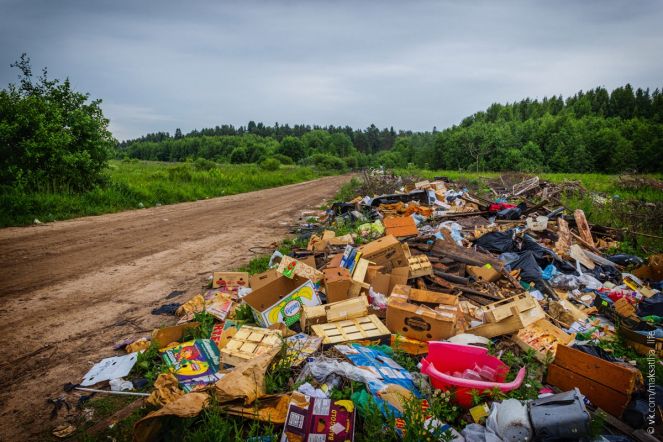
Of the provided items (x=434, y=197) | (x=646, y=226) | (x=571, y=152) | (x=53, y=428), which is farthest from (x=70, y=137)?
(x=571, y=152)

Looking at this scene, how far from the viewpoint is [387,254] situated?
507cm

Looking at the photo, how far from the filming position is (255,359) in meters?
2.77

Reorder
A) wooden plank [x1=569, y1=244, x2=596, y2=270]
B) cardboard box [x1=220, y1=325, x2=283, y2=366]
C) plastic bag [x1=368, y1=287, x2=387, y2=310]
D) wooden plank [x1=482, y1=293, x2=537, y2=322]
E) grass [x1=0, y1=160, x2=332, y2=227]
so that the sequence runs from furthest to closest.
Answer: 1. grass [x1=0, y1=160, x2=332, y2=227]
2. wooden plank [x1=569, y1=244, x2=596, y2=270]
3. plastic bag [x1=368, y1=287, x2=387, y2=310]
4. wooden plank [x1=482, y1=293, x2=537, y2=322]
5. cardboard box [x1=220, y1=325, x2=283, y2=366]

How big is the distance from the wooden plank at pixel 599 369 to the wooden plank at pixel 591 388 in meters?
0.03

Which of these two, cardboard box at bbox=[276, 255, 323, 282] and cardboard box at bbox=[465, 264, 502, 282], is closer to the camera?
cardboard box at bbox=[276, 255, 323, 282]

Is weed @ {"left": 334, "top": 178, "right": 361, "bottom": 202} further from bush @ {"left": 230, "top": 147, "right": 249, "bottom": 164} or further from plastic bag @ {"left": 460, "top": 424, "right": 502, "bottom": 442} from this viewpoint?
bush @ {"left": 230, "top": 147, "right": 249, "bottom": 164}

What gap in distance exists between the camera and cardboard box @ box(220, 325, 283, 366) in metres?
2.96

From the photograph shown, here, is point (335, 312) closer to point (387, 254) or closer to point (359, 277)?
point (359, 277)

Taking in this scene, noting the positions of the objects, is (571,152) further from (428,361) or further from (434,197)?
(428,361)

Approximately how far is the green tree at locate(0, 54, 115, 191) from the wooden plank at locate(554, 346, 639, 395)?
41.7 ft

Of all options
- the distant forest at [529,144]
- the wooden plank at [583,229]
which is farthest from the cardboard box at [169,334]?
the distant forest at [529,144]

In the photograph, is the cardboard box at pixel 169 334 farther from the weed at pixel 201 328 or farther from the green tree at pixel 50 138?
the green tree at pixel 50 138

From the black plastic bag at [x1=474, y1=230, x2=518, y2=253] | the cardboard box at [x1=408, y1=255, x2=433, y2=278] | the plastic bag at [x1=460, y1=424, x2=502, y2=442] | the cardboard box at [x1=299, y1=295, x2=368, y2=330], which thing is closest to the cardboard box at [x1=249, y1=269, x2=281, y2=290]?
the cardboard box at [x1=299, y1=295, x2=368, y2=330]

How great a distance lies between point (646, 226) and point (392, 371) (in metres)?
9.11
